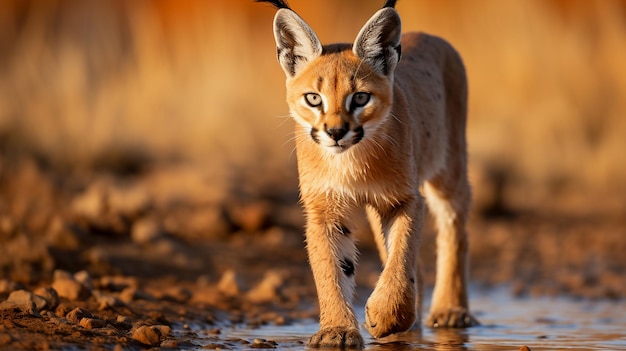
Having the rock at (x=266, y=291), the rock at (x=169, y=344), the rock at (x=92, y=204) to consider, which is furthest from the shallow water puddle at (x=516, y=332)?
the rock at (x=92, y=204)

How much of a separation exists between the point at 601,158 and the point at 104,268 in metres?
8.58

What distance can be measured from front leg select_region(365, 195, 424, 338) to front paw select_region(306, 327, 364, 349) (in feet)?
0.43

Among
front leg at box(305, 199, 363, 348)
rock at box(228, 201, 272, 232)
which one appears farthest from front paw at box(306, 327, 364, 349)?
rock at box(228, 201, 272, 232)

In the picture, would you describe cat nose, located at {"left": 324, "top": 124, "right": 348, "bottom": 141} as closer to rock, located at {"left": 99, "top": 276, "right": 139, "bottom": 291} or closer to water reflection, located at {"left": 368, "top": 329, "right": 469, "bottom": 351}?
water reflection, located at {"left": 368, "top": 329, "right": 469, "bottom": 351}

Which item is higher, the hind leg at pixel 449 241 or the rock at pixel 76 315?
the hind leg at pixel 449 241

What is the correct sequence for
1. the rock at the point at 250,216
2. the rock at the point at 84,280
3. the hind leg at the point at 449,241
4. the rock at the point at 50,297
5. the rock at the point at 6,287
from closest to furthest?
the rock at the point at 50,297
the rock at the point at 6,287
the rock at the point at 84,280
the hind leg at the point at 449,241
the rock at the point at 250,216

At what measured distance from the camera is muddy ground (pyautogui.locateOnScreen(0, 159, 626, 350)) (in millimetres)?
6547

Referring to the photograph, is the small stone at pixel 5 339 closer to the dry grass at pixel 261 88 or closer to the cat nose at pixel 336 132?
the cat nose at pixel 336 132

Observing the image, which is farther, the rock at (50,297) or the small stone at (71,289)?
the small stone at (71,289)

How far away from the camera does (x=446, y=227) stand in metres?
8.50

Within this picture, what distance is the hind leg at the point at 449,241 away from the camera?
8.25 metres

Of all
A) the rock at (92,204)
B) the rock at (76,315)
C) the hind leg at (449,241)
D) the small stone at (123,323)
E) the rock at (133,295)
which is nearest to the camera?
the rock at (76,315)

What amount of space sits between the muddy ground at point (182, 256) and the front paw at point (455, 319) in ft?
3.14

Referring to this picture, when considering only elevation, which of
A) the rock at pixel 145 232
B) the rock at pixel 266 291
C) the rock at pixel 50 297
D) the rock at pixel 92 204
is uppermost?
the rock at pixel 92 204
